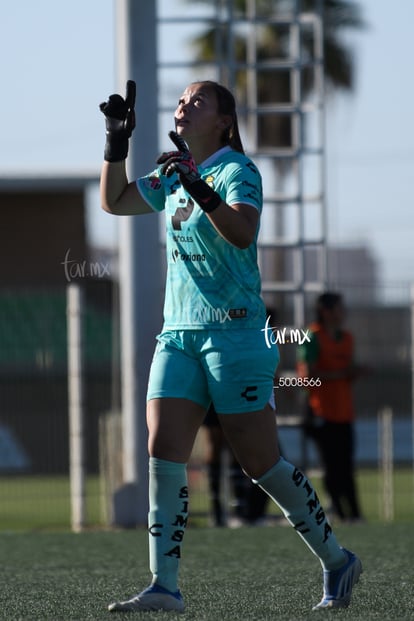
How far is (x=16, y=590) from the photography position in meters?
5.94

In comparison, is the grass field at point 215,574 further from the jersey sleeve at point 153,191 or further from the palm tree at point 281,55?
the palm tree at point 281,55

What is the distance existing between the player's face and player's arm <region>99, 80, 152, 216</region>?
8.1 inches

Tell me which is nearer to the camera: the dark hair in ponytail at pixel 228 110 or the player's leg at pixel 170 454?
the player's leg at pixel 170 454

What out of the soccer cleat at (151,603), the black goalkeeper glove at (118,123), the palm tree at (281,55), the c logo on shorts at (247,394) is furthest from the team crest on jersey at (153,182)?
the palm tree at (281,55)

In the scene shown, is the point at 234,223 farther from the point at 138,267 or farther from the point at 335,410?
the point at 335,410

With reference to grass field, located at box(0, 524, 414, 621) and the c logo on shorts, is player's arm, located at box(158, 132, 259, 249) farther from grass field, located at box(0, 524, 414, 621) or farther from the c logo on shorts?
grass field, located at box(0, 524, 414, 621)

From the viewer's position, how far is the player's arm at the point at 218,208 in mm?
4684

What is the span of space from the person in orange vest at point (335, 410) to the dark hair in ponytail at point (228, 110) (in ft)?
18.9

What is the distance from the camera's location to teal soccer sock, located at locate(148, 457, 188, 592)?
4.93 m

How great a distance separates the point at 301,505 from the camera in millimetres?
5066

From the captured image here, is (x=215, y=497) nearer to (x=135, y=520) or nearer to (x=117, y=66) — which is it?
(x=135, y=520)

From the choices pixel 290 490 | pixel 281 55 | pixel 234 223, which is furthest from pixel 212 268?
pixel 281 55

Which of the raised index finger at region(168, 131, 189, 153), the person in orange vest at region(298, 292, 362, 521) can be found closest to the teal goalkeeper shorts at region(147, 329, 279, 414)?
the raised index finger at region(168, 131, 189, 153)

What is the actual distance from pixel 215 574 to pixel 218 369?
2.01 m
